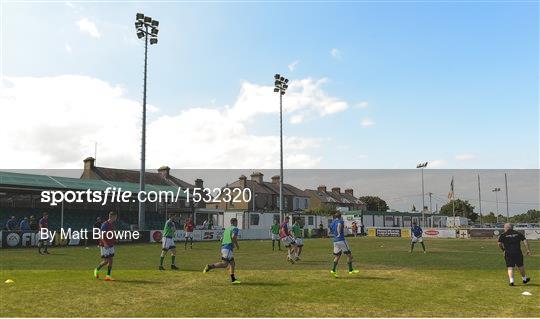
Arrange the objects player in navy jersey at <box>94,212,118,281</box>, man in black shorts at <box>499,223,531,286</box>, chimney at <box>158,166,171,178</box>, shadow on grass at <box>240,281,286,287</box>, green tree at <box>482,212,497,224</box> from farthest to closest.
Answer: green tree at <box>482,212,497,224</box> → chimney at <box>158,166,171,178</box> → player in navy jersey at <box>94,212,118,281</box> → man in black shorts at <box>499,223,531,286</box> → shadow on grass at <box>240,281,286,287</box>

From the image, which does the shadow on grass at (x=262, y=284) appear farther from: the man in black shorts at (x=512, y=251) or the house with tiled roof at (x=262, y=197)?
the house with tiled roof at (x=262, y=197)

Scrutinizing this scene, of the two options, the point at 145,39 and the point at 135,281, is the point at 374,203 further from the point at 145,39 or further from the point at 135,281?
the point at 135,281

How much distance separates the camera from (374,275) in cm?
1652

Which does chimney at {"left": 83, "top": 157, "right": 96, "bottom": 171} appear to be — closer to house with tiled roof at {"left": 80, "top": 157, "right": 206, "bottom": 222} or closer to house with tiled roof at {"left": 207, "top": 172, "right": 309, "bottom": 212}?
house with tiled roof at {"left": 80, "top": 157, "right": 206, "bottom": 222}

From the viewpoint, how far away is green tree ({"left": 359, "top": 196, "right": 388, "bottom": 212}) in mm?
131250

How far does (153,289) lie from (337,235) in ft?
22.7

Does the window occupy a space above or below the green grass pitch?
above

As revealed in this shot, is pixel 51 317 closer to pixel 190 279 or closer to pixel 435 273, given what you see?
pixel 190 279

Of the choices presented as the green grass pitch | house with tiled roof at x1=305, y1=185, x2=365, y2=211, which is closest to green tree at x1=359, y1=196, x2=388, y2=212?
house with tiled roof at x1=305, y1=185, x2=365, y2=211

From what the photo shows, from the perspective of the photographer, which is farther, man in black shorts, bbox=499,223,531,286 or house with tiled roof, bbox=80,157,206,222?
house with tiled roof, bbox=80,157,206,222

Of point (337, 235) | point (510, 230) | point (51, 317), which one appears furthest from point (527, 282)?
point (51, 317)

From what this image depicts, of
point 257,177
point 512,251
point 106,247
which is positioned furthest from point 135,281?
point 257,177

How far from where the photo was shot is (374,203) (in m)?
132

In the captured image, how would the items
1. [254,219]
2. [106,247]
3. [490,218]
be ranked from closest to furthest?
[106,247]
[254,219]
[490,218]
